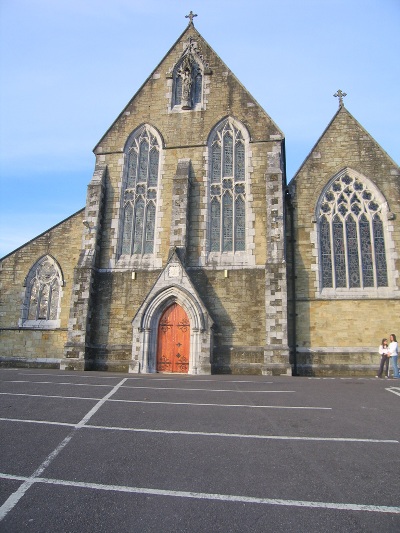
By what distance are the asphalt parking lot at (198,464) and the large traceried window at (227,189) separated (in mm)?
8586

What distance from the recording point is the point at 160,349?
15055 millimetres

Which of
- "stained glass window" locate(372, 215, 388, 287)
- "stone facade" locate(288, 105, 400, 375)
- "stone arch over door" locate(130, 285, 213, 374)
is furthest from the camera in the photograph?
"stained glass window" locate(372, 215, 388, 287)

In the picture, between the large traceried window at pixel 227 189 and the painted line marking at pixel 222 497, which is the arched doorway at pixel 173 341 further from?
the painted line marking at pixel 222 497

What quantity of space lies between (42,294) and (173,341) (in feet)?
22.2

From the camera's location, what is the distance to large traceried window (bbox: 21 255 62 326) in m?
17.1

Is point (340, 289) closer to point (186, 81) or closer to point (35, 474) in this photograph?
point (186, 81)

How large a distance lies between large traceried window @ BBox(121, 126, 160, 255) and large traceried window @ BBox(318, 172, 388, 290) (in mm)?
7323

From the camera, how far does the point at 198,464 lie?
14.8ft

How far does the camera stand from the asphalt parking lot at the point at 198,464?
10.8ft

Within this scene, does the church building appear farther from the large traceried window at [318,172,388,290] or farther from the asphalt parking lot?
the asphalt parking lot

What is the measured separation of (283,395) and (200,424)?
3365 millimetres

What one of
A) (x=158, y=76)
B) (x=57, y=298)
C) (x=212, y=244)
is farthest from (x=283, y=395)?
(x=158, y=76)

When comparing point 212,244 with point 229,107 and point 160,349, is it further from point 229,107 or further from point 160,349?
point 229,107

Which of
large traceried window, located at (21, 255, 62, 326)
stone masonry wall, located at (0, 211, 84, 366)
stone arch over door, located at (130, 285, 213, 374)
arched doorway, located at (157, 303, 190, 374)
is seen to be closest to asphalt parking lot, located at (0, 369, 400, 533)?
stone arch over door, located at (130, 285, 213, 374)
